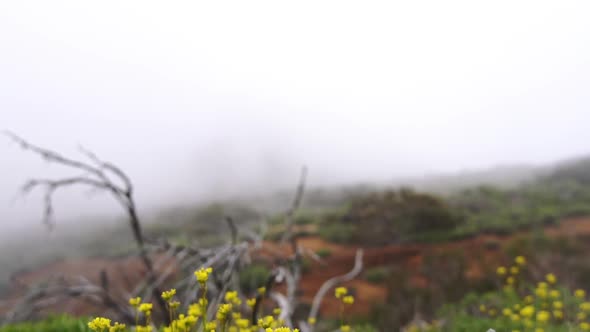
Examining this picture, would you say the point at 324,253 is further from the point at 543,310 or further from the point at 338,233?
the point at 543,310

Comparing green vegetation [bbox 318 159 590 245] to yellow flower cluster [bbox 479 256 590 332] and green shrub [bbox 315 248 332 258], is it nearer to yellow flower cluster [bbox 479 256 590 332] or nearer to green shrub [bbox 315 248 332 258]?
green shrub [bbox 315 248 332 258]

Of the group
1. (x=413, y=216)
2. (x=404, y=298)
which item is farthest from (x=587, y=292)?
(x=413, y=216)

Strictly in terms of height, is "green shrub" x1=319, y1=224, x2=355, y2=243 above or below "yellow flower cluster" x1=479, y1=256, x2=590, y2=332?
below

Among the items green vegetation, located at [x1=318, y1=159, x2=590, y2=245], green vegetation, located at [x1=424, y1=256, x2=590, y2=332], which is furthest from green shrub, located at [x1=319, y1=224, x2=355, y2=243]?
green vegetation, located at [x1=424, y1=256, x2=590, y2=332]

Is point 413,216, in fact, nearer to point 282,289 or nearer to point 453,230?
point 453,230

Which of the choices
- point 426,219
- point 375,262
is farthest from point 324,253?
point 426,219

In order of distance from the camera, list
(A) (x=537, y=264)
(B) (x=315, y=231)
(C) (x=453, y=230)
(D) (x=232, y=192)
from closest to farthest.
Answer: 1. (A) (x=537, y=264)
2. (C) (x=453, y=230)
3. (B) (x=315, y=231)
4. (D) (x=232, y=192)

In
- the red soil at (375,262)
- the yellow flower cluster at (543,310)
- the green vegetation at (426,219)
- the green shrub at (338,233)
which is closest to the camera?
the yellow flower cluster at (543,310)

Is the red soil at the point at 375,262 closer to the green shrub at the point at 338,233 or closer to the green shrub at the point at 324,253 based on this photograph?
the green shrub at the point at 324,253

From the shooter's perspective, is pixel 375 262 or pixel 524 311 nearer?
pixel 524 311

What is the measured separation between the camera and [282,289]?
859 centimetres

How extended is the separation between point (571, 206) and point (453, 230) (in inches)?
241

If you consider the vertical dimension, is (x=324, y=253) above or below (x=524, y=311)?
below

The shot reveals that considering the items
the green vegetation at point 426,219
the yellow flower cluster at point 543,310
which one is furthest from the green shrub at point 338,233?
the yellow flower cluster at point 543,310
